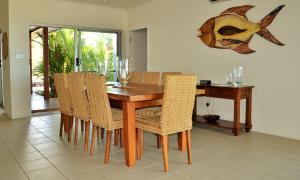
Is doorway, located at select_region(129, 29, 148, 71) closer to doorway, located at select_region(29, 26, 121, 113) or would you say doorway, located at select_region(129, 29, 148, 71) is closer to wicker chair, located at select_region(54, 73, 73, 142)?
doorway, located at select_region(29, 26, 121, 113)

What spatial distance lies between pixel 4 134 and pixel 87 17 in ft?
10.6

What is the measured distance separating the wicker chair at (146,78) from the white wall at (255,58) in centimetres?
130

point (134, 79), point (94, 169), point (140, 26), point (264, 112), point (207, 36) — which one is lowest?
point (94, 169)

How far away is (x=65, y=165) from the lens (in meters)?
2.80

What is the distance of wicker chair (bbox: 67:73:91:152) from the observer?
3.23 meters

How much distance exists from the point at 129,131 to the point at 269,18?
2.77 metres

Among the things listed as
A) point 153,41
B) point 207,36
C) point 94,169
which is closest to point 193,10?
point 207,36

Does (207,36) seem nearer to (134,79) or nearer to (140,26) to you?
(134,79)

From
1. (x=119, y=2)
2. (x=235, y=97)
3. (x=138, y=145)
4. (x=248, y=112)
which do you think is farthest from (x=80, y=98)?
(x=119, y=2)

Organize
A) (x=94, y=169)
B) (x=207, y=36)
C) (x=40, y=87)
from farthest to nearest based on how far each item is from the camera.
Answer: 1. (x=40, y=87)
2. (x=207, y=36)
3. (x=94, y=169)

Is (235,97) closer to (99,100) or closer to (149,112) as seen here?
(149,112)

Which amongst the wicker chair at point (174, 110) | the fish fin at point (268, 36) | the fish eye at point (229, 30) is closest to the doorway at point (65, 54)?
the wicker chair at point (174, 110)

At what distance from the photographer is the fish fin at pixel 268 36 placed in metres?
3.89

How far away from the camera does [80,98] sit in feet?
10.8
